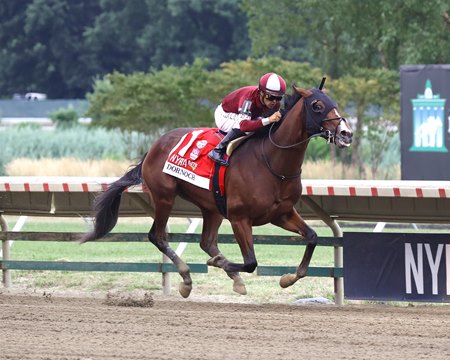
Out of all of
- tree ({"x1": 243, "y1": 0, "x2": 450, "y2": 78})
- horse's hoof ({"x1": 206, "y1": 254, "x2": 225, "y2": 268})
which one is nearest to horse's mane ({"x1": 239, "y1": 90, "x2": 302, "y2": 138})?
horse's hoof ({"x1": 206, "y1": 254, "x2": 225, "y2": 268})

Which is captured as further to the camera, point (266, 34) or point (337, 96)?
point (266, 34)

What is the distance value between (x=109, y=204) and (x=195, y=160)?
1045mm

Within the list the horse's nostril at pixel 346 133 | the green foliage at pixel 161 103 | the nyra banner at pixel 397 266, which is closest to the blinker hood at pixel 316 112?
the horse's nostril at pixel 346 133

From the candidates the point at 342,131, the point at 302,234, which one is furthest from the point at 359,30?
the point at 342,131

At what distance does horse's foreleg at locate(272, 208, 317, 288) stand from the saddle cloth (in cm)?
59

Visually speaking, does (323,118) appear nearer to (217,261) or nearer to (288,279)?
(288,279)

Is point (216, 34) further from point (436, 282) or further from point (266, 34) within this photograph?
point (436, 282)

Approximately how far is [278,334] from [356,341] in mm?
593

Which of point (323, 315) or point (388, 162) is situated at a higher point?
point (323, 315)

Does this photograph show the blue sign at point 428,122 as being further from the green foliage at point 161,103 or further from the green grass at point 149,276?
the green foliage at point 161,103

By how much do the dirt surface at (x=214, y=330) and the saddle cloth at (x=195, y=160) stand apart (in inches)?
42.3

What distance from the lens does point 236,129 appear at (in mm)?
9656

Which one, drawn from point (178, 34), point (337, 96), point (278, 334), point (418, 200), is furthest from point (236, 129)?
point (178, 34)

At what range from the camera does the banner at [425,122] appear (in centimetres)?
1705
